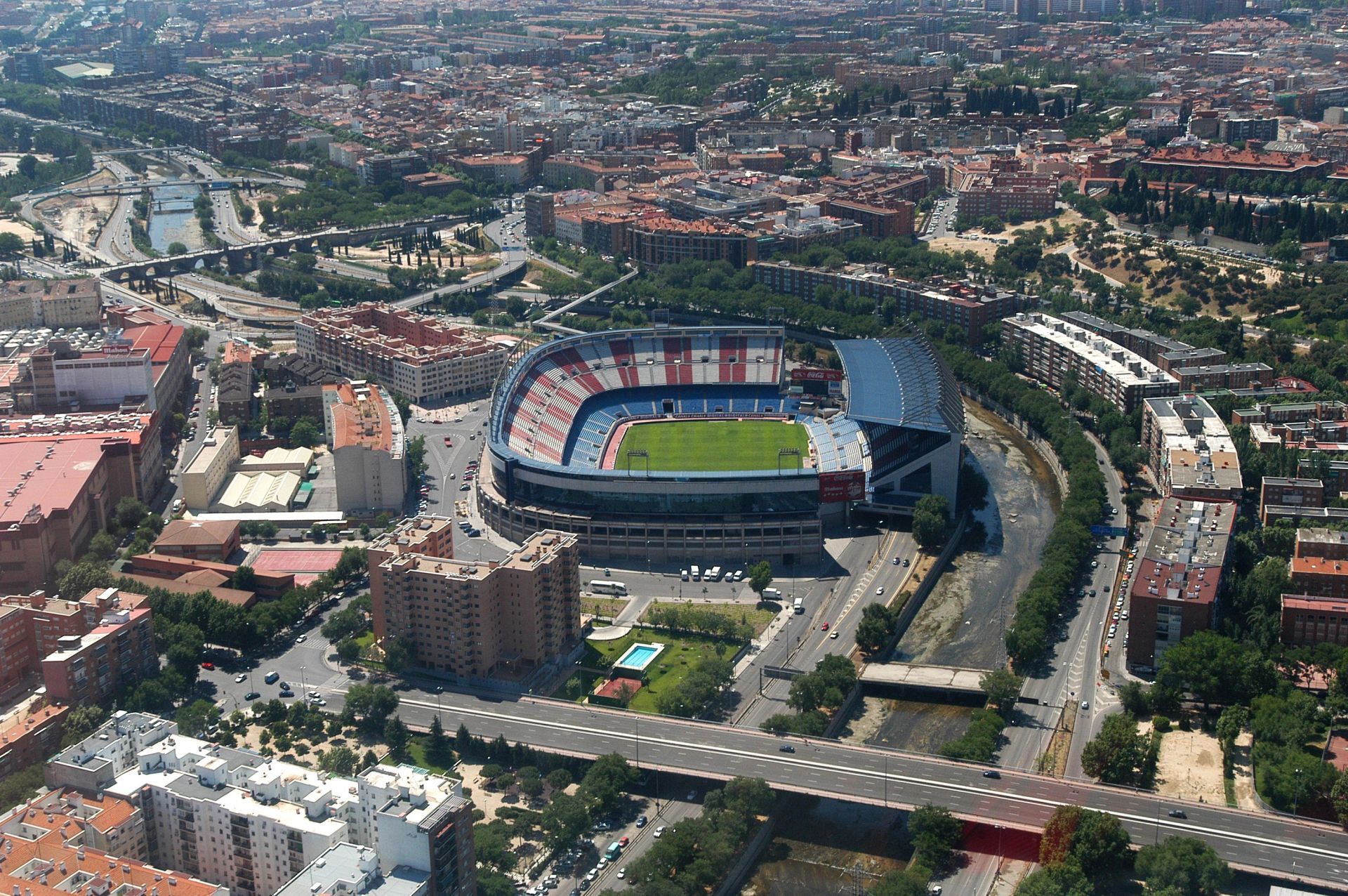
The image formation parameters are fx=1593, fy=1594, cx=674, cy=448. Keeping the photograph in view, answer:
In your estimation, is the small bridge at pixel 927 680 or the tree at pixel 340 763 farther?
the small bridge at pixel 927 680

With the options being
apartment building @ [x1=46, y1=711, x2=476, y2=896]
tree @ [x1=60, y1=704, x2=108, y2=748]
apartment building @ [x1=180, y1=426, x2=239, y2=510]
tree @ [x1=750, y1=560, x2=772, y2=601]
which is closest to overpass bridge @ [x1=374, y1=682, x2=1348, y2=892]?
tree @ [x1=60, y1=704, x2=108, y2=748]

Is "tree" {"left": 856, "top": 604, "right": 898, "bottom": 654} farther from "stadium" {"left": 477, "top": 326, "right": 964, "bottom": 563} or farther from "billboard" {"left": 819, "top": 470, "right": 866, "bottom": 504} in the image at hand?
"billboard" {"left": 819, "top": 470, "right": 866, "bottom": 504}

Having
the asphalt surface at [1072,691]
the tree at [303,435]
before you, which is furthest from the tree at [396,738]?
the tree at [303,435]

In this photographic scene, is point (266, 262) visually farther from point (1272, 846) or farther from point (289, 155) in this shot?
point (1272, 846)

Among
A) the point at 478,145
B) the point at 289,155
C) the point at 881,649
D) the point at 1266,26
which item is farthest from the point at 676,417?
the point at 1266,26

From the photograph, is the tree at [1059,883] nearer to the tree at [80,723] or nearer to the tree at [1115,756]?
the tree at [1115,756]

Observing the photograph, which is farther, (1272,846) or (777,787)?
(777,787)
